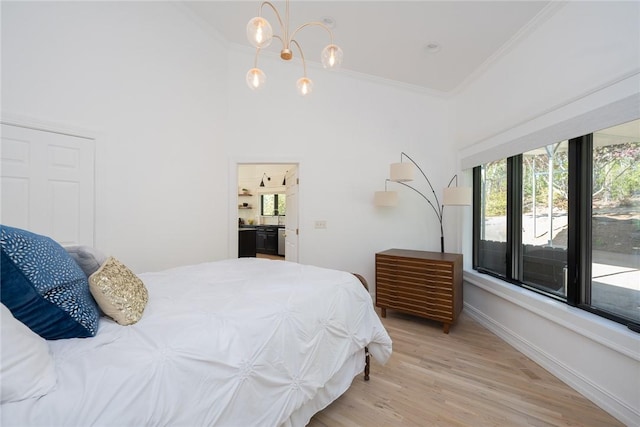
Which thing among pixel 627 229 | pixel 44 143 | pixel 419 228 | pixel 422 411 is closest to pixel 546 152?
pixel 627 229

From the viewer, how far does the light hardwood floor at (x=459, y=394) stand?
167 centimetres

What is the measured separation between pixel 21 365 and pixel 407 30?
136 inches

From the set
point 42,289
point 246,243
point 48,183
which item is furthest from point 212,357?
point 246,243

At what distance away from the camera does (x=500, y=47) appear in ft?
9.03

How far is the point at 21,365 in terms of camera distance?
2.48 feet

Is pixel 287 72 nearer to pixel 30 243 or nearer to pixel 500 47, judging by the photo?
pixel 500 47

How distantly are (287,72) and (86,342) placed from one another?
143 inches

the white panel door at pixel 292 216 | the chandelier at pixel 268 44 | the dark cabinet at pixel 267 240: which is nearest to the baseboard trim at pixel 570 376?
the white panel door at pixel 292 216

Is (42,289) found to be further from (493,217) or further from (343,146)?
(493,217)

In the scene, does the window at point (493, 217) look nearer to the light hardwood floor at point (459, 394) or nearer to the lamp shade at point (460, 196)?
the lamp shade at point (460, 196)

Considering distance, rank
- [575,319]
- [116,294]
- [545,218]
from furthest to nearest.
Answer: [545,218]
[575,319]
[116,294]

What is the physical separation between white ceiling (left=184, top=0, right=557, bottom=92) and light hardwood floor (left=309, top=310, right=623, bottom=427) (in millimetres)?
2919

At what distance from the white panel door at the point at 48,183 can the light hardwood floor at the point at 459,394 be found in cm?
235

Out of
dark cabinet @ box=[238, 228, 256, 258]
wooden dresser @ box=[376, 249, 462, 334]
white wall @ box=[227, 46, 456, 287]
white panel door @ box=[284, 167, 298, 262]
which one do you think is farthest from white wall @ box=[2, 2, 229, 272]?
dark cabinet @ box=[238, 228, 256, 258]
